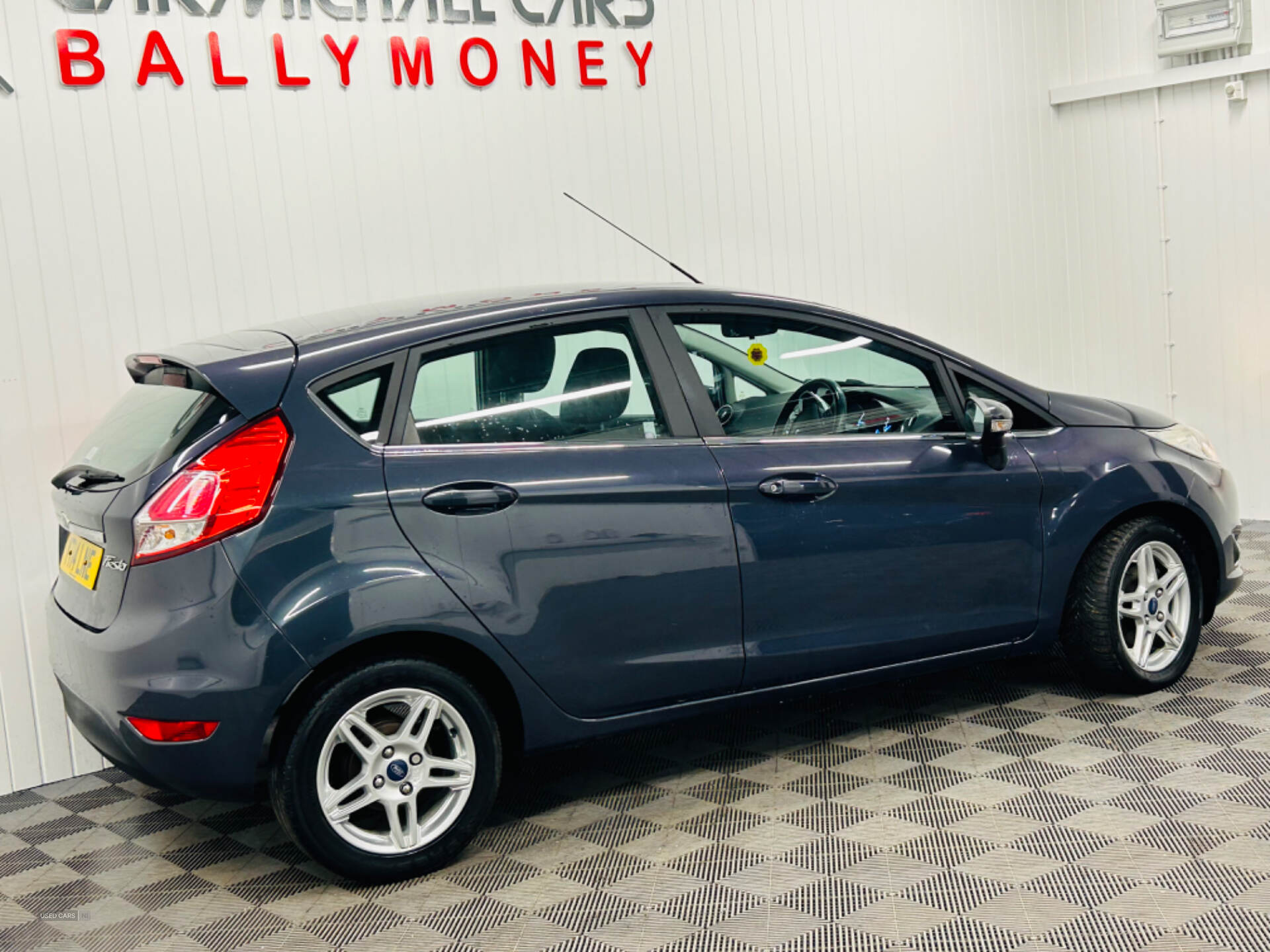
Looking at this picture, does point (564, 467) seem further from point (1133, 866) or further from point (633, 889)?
point (1133, 866)

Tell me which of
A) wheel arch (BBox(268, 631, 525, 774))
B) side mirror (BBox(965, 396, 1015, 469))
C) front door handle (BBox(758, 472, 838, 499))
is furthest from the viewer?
side mirror (BBox(965, 396, 1015, 469))

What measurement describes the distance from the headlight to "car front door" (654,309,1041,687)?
23.4 inches

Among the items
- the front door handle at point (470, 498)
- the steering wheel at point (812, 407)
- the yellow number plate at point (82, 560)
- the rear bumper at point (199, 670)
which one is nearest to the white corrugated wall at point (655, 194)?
the yellow number plate at point (82, 560)

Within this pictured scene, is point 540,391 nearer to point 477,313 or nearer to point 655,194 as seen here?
point 477,313

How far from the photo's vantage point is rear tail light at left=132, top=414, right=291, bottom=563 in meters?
3.05

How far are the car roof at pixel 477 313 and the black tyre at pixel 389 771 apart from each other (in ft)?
2.61

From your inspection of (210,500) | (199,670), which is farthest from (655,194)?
(199,670)

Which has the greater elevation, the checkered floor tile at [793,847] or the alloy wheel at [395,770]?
the alloy wheel at [395,770]

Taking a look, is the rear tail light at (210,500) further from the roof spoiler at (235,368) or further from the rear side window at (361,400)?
the rear side window at (361,400)

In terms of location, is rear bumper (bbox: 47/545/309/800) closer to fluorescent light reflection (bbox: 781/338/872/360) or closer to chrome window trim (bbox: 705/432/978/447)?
chrome window trim (bbox: 705/432/978/447)

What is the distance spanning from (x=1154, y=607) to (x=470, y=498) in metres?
2.32

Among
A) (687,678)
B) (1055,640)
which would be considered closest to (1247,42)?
(1055,640)

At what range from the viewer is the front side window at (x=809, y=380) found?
3719mm

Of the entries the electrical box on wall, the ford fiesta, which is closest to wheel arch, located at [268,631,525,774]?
the ford fiesta
